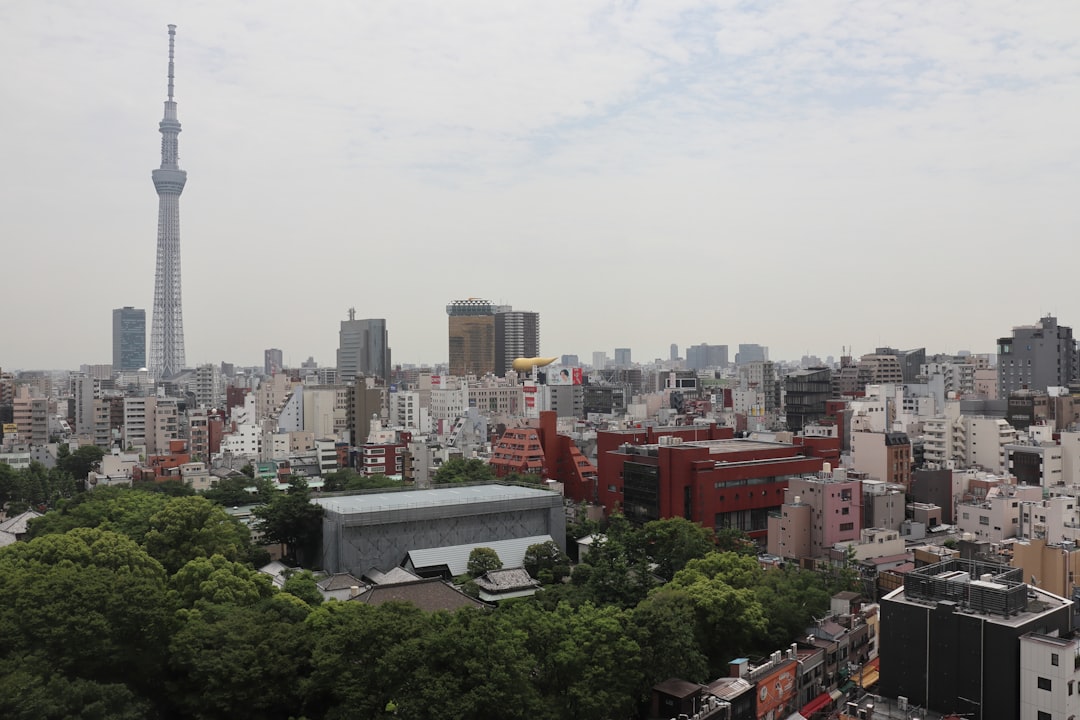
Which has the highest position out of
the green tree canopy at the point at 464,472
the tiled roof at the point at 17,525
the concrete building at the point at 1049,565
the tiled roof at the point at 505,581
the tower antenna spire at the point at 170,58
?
the tower antenna spire at the point at 170,58

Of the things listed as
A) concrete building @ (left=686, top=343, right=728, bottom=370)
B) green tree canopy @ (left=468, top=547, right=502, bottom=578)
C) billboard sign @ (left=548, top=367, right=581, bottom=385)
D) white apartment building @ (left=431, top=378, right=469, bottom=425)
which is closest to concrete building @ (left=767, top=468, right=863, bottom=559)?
green tree canopy @ (left=468, top=547, right=502, bottom=578)

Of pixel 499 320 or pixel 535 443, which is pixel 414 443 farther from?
pixel 499 320

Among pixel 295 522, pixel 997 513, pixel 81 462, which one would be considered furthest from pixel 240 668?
pixel 81 462

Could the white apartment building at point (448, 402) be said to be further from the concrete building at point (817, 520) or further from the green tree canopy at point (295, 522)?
the concrete building at point (817, 520)

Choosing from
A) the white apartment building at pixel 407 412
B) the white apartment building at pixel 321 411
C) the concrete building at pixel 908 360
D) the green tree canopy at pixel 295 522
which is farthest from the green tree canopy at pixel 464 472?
the concrete building at pixel 908 360

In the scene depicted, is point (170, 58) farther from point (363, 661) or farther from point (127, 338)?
point (363, 661)

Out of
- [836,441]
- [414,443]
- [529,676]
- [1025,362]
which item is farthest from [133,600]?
[1025,362]
